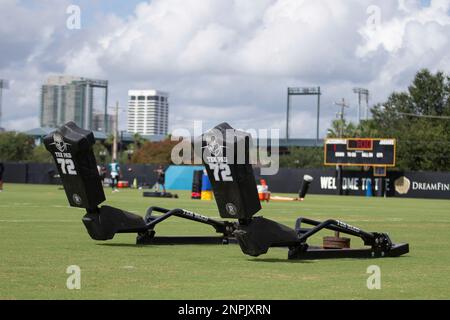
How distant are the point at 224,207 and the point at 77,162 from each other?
9.57 ft

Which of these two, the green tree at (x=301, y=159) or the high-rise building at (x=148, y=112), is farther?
the high-rise building at (x=148, y=112)

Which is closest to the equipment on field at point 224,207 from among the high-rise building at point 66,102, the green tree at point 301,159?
the green tree at point 301,159

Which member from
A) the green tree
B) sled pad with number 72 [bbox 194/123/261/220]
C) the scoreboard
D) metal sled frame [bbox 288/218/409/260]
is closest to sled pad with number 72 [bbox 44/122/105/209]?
sled pad with number 72 [bbox 194/123/261/220]

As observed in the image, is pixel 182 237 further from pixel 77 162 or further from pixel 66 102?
pixel 66 102

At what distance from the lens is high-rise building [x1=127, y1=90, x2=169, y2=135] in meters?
171

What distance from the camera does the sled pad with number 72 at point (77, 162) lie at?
15.6 m

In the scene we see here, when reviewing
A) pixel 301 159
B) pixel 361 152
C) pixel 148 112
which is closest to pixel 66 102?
pixel 148 112

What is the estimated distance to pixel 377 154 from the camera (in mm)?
68375

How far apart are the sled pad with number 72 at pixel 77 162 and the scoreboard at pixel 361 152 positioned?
53227 mm

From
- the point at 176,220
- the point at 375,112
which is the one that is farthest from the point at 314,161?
the point at 176,220

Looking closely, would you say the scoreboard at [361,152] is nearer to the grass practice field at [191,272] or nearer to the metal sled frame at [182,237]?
the grass practice field at [191,272]

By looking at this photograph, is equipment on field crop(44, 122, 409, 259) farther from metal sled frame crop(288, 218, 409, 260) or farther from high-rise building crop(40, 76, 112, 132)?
high-rise building crop(40, 76, 112, 132)

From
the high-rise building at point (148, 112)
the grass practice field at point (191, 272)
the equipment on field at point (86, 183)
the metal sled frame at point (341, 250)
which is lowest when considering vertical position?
the grass practice field at point (191, 272)
